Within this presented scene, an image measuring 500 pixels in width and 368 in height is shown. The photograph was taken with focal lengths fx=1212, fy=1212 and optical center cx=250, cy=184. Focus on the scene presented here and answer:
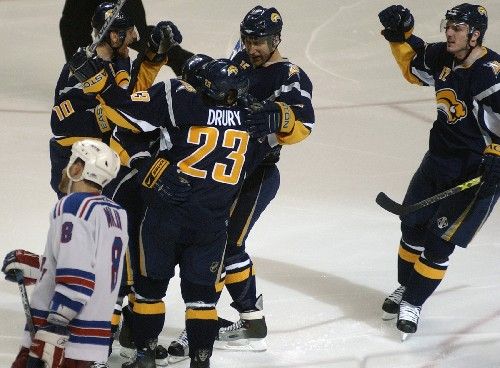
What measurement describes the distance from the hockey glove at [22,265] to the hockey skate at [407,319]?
1.70 m

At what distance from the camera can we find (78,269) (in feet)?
10.5

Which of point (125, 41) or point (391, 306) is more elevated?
point (125, 41)

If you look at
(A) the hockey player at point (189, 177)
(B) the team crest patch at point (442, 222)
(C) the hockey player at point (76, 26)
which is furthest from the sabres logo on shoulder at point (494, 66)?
(C) the hockey player at point (76, 26)

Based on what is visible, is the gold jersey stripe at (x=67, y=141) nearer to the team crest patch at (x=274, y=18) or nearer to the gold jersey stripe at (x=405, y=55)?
the team crest patch at (x=274, y=18)

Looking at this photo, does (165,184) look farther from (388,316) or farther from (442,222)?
(388,316)

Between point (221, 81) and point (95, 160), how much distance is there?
0.75 m

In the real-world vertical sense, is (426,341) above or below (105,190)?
below

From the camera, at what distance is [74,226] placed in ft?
10.5

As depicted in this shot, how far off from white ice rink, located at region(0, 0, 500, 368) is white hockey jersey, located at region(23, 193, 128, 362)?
106 cm

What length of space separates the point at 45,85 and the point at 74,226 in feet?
16.0

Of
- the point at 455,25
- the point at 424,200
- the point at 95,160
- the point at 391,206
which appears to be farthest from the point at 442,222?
the point at 95,160

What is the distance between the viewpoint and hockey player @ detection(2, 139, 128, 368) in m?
3.20

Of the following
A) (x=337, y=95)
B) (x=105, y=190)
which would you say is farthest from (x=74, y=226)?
(x=337, y=95)

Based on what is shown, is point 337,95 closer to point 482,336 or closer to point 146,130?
point 482,336
